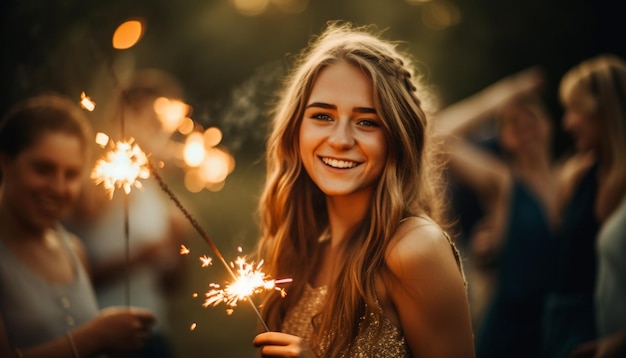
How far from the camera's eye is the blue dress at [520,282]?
14.7ft

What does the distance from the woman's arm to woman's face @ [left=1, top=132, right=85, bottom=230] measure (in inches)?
56.8

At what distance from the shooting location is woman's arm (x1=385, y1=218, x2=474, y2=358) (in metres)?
2.04

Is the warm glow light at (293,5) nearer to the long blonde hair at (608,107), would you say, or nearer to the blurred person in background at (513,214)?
the blurred person in background at (513,214)

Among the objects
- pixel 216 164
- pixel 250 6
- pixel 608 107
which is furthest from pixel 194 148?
pixel 250 6

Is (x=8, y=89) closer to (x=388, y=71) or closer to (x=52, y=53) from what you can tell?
(x=52, y=53)

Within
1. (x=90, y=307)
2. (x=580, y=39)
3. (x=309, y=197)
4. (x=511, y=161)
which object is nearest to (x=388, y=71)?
(x=309, y=197)

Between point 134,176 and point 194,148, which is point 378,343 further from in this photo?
point 194,148

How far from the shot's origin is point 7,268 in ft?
8.51

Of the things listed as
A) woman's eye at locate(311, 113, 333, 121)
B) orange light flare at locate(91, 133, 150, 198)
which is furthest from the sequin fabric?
orange light flare at locate(91, 133, 150, 198)

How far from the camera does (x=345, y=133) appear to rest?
2.18m

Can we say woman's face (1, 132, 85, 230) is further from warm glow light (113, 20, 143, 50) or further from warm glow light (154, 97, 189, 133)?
warm glow light (154, 97, 189, 133)

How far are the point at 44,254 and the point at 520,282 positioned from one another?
3.09 m

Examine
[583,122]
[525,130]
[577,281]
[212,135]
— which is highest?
[212,135]

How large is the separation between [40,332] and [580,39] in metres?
6.15
